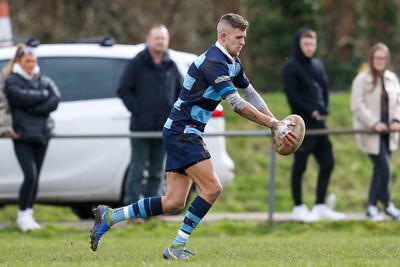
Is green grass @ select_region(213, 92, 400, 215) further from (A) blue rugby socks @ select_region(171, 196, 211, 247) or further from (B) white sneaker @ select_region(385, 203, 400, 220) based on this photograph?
(A) blue rugby socks @ select_region(171, 196, 211, 247)

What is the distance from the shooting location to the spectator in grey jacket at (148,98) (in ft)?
47.4

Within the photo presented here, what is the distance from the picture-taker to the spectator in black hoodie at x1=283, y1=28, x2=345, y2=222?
581 inches

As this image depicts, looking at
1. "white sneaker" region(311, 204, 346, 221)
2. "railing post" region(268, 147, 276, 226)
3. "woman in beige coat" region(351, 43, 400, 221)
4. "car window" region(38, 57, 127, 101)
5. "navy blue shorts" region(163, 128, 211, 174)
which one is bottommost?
"white sneaker" region(311, 204, 346, 221)

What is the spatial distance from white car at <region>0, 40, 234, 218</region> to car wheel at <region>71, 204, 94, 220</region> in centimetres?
121

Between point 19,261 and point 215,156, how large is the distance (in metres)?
5.65

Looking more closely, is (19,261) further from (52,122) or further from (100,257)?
(52,122)

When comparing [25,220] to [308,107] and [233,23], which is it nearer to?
[308,107]

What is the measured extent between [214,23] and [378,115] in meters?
14.8

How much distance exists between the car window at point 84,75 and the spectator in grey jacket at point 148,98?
0.68 metres

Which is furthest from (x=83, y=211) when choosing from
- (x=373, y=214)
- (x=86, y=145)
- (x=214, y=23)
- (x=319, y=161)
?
(x=214, y=23)

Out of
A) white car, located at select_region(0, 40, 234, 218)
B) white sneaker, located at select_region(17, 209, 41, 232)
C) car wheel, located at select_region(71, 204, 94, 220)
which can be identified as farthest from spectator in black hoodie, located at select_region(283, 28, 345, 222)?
white sneaker, located at select_region(17, 209, 41, 232)

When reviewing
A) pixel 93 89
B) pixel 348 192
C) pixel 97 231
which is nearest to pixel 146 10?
pixel 348 192

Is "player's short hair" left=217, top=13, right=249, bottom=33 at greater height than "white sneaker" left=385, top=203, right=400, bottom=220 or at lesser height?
greater

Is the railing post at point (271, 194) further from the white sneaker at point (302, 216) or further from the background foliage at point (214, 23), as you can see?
the background foliage at point (214, 23)
